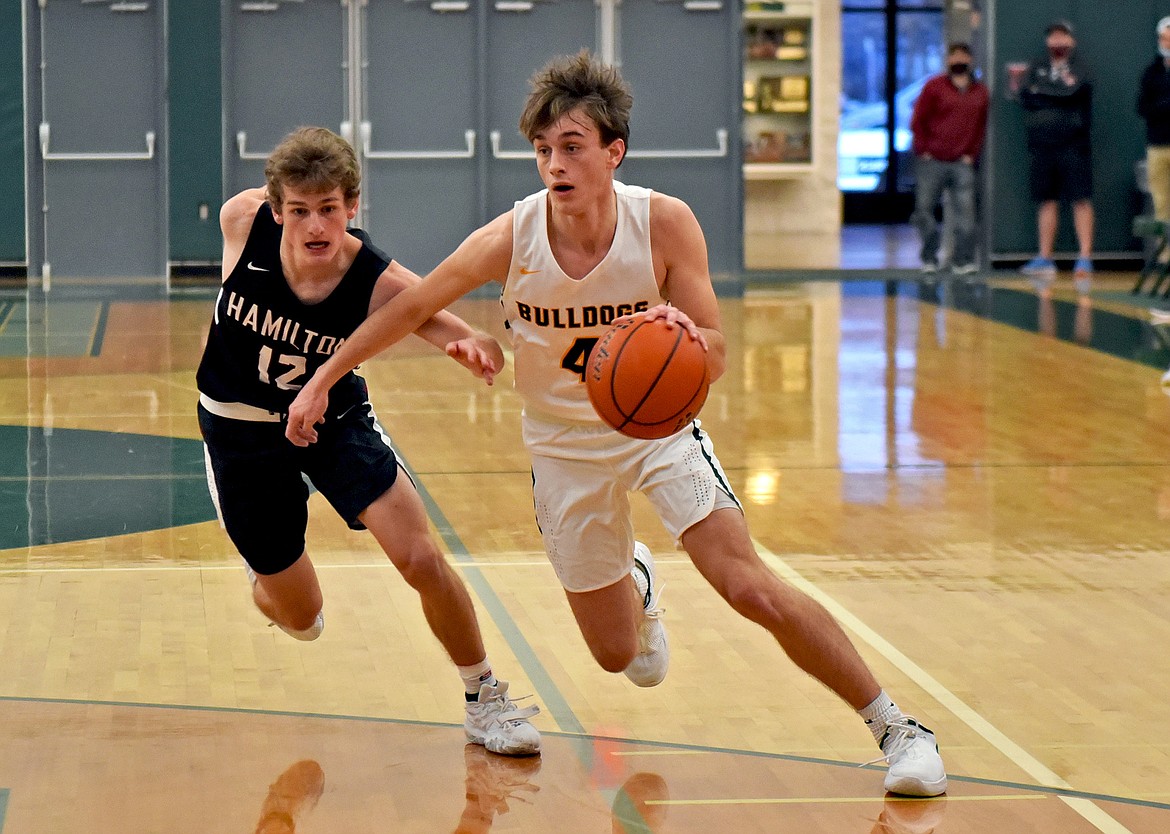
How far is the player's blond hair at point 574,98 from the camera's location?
402cm

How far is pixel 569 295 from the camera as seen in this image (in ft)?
13.6

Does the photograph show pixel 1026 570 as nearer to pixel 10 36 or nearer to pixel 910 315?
pixel 910 315

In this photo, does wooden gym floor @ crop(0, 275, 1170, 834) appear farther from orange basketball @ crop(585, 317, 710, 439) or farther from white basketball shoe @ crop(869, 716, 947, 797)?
orange basketball @ crop(585, 317, 710, 439)

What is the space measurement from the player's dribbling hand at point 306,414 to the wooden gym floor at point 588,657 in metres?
0.78

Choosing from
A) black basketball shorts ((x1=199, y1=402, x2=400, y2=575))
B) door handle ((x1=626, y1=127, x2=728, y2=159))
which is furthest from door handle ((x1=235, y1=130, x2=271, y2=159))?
black basketball shorts ((x1=199, y1=402, x2=400, y2=575))

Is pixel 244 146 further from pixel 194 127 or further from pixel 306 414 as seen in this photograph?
pixel 306 414

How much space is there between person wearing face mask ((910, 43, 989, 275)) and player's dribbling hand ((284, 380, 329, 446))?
1324 centimetres

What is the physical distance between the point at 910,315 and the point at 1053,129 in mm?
3598

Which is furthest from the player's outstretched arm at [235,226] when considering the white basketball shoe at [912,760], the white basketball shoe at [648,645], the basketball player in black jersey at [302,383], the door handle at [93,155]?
the door handle at [93,155]

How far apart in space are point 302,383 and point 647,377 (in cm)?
106

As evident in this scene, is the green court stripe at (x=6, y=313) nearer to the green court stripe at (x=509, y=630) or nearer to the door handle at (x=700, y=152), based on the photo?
the door handle at (x=700, y=152)

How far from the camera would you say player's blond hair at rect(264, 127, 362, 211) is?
4.15m

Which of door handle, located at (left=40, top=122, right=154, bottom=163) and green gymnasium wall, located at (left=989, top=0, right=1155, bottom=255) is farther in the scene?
green gymnasium wall, located at (left=989, top=0, right=1155, bottom=255)

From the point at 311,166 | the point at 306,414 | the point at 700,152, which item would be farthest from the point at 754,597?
the point at 700,152
